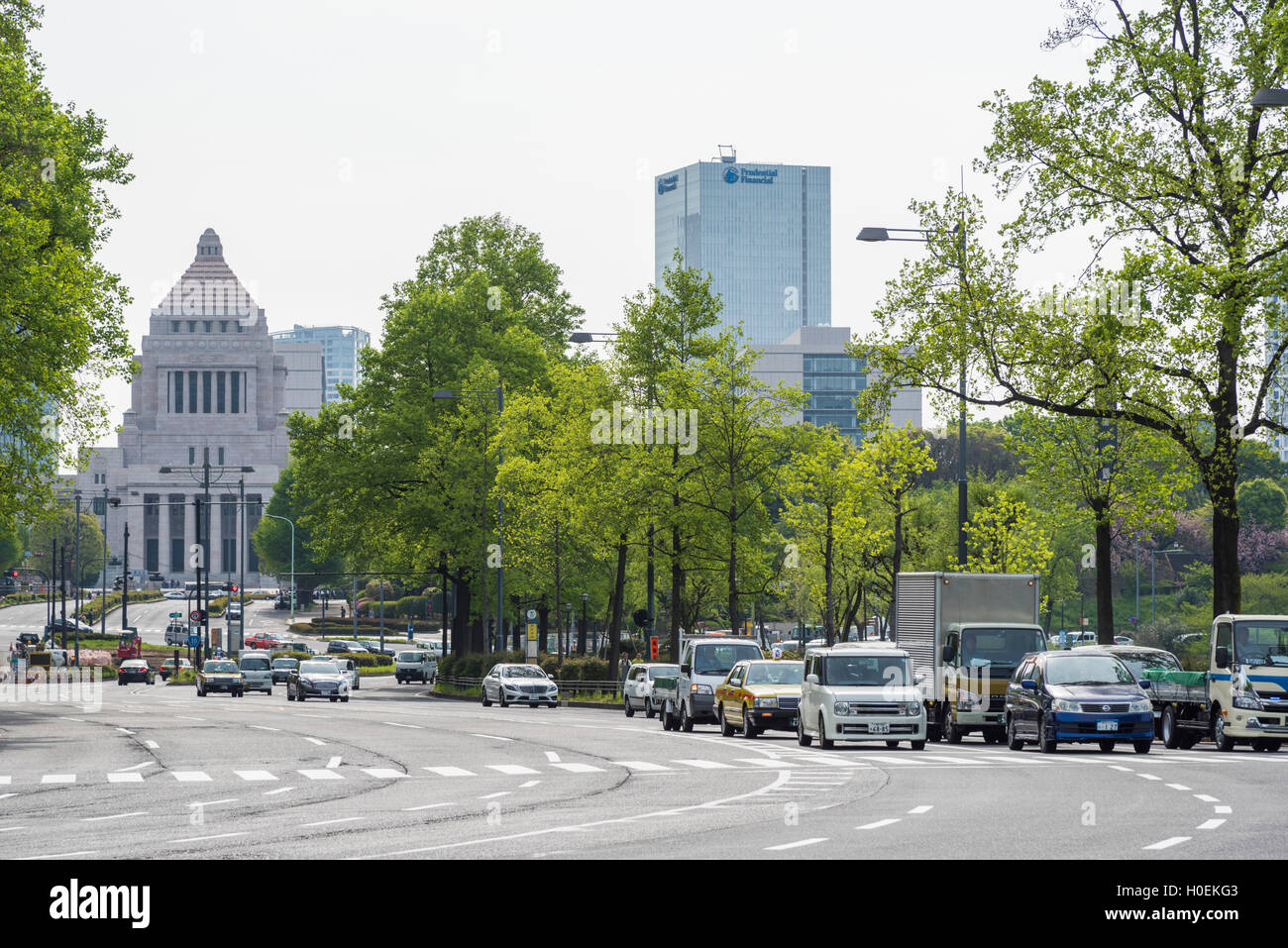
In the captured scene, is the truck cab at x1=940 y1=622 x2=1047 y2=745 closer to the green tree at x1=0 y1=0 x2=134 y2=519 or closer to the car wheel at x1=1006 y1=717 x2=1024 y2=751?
the car wheel at x1=1006 y1=717 x2=1024 y2=751

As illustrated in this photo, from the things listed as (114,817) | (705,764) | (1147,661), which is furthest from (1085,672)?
(114,817)

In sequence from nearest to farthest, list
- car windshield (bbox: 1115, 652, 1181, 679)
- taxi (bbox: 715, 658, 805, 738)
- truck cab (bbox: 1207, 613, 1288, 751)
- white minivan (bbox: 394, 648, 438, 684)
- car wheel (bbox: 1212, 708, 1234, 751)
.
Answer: truck cab (bbox: 1207, 613, 1288, 751) → car wheel (bbox: 1212, 708, 1234, 751) → car windshield (bbox: 1115, 652, 1181, 679) → taxi (bbox: 715, 658, 805, 738) → white minivan (bbox: 394, 648, 438, 684)

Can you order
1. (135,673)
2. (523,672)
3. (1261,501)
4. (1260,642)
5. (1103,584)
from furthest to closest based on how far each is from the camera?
1. (1261,501)
2. (135,673)
3. (523,672)
4. (1103,584)
5. (1260,642)

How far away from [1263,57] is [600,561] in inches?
1454

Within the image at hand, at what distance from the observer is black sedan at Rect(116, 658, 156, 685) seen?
90.0m

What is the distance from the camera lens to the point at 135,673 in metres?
90.8

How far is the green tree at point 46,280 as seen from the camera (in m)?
36.5

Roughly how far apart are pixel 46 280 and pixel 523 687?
23.5 meters

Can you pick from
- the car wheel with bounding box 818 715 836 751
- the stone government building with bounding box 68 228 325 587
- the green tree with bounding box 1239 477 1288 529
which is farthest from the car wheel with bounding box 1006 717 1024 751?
the stone government building with bounding box 68 228 325 587

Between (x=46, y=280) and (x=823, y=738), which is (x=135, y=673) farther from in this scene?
(x=823, y=738)

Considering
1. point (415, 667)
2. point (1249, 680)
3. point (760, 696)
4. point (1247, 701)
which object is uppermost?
point (1249, 680)

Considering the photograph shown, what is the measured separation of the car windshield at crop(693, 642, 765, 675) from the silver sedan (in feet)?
52.4
